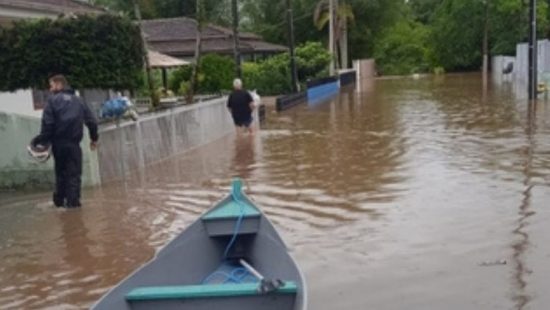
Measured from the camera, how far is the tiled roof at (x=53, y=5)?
1797cm

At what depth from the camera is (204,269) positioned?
6.27m

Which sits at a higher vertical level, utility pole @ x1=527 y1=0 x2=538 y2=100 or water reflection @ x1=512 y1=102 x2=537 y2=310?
utility pole @ x1=527 y1=0 x2=538 y2=100

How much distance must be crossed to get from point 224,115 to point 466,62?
155 feet

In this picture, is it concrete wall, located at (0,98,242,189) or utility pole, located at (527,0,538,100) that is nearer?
concrete wall, located at (0,98,242,189)

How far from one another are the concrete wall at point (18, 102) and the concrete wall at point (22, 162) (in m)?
5.93

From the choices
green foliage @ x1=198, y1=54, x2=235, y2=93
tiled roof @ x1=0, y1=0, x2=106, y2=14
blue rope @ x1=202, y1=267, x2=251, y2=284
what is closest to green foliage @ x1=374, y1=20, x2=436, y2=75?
green foliage @ x1=198, y1=54, x2=235, y2=93

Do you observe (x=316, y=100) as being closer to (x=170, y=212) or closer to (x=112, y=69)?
(x=112, y=69)

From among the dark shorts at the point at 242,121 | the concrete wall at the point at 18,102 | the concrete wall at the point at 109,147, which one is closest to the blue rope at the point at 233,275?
the concrete wall at the point at 109,147

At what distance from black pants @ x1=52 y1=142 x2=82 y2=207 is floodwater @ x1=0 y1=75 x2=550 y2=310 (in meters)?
0.23

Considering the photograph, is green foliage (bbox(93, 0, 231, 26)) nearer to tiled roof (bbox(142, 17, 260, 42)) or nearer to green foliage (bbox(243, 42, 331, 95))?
tiled roof (bbox(142, 17, 260, 42))

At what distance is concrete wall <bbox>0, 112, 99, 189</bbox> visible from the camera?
39.8 ft

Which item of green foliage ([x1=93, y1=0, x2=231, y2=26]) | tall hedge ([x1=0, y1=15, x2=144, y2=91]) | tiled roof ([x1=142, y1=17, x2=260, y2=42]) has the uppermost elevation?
green foliage ([x1=93, y1=0, x2=231, y2=26])

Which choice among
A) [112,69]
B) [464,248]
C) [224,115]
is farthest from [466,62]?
[464,248]

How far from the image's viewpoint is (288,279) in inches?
212
